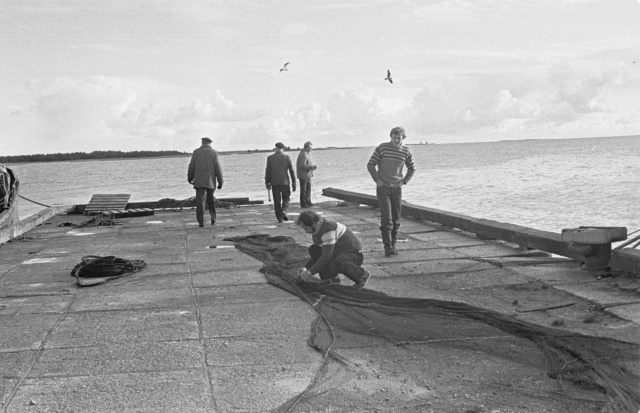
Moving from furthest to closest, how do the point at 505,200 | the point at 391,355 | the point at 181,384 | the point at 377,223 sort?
the point at 505,200, the point at 377,223, the point at 391,355, the point at 181,384

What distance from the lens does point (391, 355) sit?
19.1 feet

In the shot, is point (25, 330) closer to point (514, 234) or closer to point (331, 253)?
point (331, 253)

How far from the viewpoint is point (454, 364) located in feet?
18.1

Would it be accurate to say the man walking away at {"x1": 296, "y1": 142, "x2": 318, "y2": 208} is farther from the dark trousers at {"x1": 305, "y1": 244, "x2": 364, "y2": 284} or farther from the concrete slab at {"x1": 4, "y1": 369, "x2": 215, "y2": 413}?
the concrete slab at {"x1": 4, "y1": 369, "x2": 215, "y2": 413}

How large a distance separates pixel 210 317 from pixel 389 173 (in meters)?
4.56

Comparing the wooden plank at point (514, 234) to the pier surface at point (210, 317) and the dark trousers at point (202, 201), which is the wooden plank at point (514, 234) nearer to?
the pier surface at point (210, 317)

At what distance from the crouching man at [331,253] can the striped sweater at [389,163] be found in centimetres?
251

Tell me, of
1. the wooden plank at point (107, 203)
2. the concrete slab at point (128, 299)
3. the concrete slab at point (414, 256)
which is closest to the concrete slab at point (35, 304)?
the concrete slab at point (128, 299)

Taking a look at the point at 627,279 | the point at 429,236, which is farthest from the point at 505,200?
the point at 627,279

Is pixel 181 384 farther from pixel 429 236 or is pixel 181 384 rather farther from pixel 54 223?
pixel 54 223

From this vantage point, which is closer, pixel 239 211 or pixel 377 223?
pixel 377 223

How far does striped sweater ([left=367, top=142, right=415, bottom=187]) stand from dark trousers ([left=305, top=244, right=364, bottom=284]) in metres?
2.62

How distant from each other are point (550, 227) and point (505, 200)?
12269mm

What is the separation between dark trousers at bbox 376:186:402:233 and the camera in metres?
11.1
